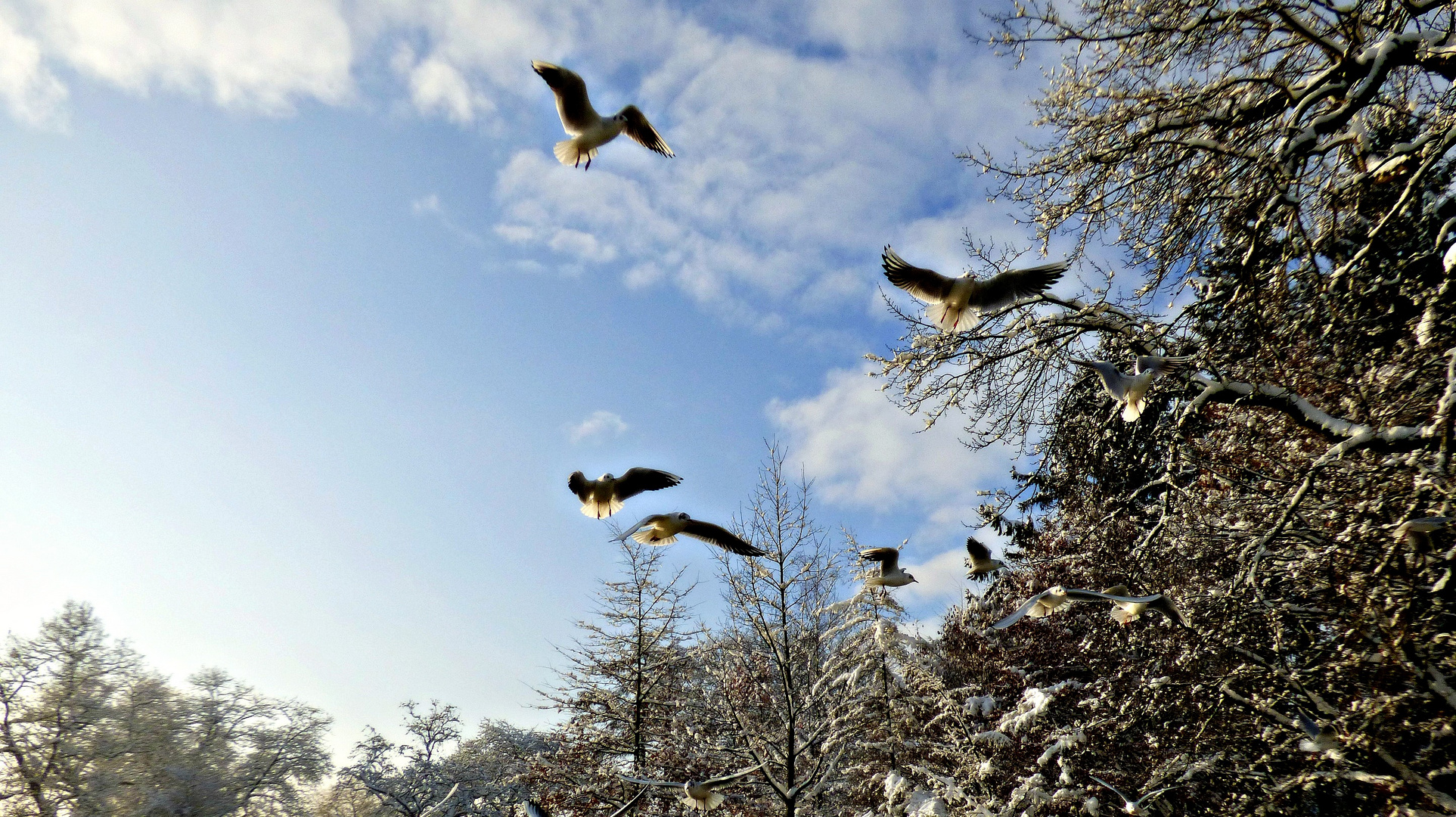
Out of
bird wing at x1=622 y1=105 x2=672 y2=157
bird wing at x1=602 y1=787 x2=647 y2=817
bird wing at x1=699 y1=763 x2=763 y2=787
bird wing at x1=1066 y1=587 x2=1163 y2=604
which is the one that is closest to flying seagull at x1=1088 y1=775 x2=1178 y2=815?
bird wing at x1=1066 y1=587 x2=1163 y2=604

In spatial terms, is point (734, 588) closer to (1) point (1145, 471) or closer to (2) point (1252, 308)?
(1) point (1145, 471)

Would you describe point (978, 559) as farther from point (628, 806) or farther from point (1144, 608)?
point (628, 806)

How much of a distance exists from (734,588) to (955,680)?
22.8 ft

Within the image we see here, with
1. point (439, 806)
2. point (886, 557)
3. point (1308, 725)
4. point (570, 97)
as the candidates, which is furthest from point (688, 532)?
point (439, 806)

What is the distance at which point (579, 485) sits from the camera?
22.9 ft

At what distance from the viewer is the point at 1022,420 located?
843 cm

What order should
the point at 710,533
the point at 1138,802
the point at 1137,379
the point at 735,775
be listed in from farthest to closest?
the point at 1138,802 < the point at 735,775 < the point at 710,533 < the point at 1137,379

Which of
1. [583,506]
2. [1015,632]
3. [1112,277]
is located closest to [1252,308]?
[1112,277]

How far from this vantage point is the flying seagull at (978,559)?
345 inches

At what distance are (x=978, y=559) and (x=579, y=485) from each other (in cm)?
489

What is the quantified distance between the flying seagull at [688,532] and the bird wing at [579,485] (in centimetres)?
58

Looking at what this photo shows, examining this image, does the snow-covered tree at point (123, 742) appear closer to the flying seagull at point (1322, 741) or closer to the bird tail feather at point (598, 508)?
the bird tail feather at point (598, 508)

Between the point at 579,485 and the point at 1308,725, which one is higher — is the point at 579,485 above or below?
above

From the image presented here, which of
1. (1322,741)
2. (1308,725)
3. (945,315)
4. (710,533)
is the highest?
(945,315)
